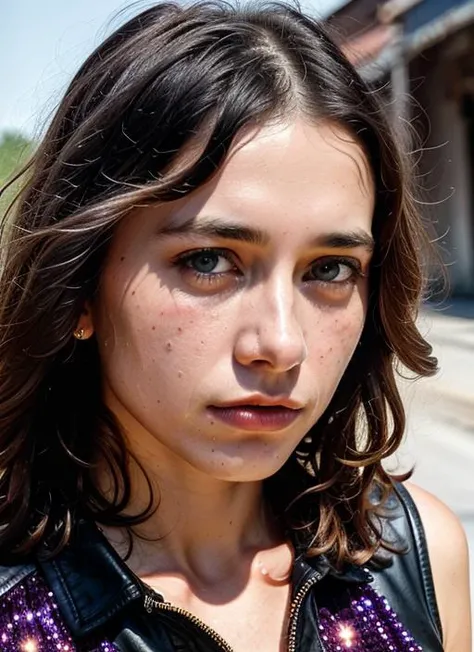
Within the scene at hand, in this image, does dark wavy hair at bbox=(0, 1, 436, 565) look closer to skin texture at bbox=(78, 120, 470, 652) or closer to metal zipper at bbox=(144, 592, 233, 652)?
skin texture at bbox=(78, 120, 470, 652)

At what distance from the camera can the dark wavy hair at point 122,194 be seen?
132 centimetres

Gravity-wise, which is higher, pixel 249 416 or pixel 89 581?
pixel 249 416

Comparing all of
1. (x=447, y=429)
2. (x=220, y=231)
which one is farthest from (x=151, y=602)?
(x=447, y=429)

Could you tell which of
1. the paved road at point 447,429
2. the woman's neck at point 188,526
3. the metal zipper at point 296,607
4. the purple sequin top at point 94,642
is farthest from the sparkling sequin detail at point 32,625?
the paved road at point 447,429

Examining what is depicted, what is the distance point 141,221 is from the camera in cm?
133

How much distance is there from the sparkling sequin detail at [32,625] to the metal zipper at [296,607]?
0.90 feet

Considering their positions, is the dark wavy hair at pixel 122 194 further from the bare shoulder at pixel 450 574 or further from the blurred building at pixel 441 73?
the blurred building at pixel 441 73

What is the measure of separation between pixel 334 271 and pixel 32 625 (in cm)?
67

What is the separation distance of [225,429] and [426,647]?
20.4 inches

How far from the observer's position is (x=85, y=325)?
1.41 meters

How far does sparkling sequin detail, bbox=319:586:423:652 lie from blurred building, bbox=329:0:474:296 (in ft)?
24.9

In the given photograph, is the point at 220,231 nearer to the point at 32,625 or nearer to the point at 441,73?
the point at 32,625

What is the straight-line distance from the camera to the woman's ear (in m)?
1.40

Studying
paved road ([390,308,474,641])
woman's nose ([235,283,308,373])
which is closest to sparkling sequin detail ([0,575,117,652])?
woman's nose ([235,283,308,373])
